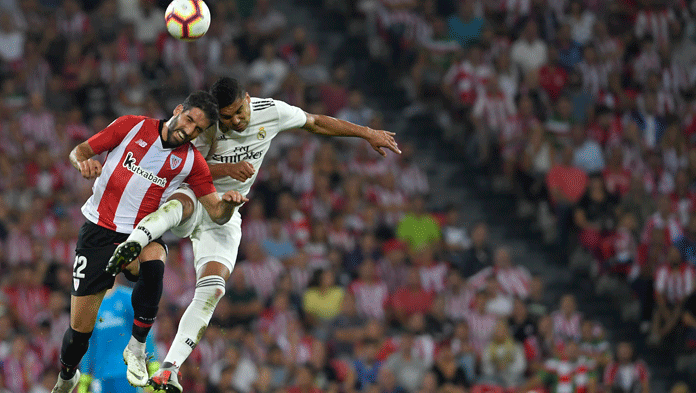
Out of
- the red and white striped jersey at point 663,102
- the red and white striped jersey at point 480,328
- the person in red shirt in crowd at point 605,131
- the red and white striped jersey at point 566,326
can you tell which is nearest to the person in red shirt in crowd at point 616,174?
the person in red shirt in crowd at point 605,131

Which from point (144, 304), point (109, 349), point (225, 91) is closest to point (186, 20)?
point (225, 91)

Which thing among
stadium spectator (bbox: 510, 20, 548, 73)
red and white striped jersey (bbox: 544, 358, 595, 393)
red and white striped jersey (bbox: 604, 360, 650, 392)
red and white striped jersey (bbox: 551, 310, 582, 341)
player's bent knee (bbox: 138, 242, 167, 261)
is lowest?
red and white striped jersey (bbox: 604, 360, 650, 392)

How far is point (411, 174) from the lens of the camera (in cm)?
1534

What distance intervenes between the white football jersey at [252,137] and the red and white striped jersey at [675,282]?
758 cm

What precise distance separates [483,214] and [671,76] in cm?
405

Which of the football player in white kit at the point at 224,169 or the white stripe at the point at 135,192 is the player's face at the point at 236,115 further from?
the white stripe at the point at 135,192

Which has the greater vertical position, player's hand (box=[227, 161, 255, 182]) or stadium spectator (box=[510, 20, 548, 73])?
player's hand (box=[227, 161, 255, 182])

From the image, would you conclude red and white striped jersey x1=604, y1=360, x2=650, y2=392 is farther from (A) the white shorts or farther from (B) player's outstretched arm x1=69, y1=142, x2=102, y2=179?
(B) player's outstretched arm x1=69, y1=142, x2=102, y2=179

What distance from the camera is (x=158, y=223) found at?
7.26 m

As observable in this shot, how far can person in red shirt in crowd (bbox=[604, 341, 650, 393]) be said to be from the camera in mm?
13188

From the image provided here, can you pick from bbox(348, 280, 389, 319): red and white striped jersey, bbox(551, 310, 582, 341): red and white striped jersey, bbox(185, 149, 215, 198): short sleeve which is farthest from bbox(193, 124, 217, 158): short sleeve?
bbox(551, 310, 582, 341): red and white striped jersey

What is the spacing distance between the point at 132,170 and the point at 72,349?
4.88 ft

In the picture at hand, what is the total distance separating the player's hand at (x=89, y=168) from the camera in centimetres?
686

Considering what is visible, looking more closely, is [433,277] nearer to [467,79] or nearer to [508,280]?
[508,280]
